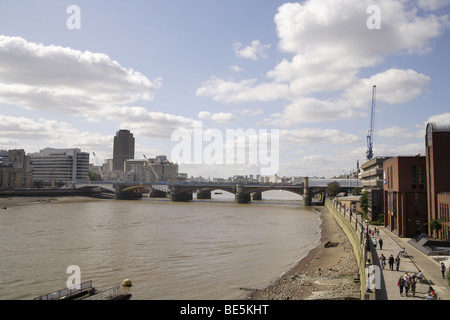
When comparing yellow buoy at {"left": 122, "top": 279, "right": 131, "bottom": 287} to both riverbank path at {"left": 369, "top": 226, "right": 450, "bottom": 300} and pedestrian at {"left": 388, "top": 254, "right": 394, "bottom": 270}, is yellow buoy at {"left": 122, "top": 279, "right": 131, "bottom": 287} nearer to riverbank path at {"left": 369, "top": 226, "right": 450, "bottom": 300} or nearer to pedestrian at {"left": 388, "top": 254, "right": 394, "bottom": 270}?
riverbank path at {"left": 369, "top": 226, "right": 450, "bottom": 300}

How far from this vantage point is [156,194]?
152750 millimetres

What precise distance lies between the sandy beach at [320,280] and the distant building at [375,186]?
64.0 feet

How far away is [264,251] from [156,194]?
121326 millimetres

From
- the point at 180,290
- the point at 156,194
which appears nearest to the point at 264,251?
the point at 180,290

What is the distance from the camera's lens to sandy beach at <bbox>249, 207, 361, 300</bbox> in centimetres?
2095

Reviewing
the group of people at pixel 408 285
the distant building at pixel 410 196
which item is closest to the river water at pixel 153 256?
the group of people at pixel 408 285

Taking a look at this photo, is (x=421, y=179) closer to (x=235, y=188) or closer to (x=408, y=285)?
(x=408, y=285)

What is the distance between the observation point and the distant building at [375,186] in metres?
53.1

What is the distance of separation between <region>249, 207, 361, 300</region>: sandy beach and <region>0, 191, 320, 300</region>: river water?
130 cm

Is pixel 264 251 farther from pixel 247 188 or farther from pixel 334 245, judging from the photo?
pixel 247 188

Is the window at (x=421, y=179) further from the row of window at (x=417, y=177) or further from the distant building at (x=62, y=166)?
the distant building at (x=62, y=166)

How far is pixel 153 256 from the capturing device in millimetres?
33562

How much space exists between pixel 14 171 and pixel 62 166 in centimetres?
4646

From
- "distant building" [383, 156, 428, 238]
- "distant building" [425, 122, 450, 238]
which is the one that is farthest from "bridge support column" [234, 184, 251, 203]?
"distant building" [425, 122, 450, 238]
